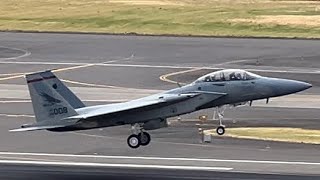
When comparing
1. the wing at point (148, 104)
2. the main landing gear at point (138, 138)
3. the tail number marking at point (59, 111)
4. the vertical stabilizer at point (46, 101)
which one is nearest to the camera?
the vertical stabilizer at point (46, 101)

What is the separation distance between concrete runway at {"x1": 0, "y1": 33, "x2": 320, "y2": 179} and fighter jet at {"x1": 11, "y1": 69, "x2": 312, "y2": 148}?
150 centimetres

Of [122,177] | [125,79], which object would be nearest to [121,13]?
[125,79]

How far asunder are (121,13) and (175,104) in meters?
68.0

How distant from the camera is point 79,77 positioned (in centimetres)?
8219

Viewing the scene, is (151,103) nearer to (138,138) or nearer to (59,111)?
(138,138)

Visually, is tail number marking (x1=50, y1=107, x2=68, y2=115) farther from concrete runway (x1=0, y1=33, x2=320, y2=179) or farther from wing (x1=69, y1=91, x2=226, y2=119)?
concrete runway (x1=0, y1=33, x2=320, y2=179)

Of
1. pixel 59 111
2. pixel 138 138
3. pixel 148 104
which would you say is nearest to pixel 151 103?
pixel 148 104

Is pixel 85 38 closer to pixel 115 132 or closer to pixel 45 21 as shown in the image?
pixel 45 21

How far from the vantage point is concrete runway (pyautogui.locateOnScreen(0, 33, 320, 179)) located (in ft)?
162

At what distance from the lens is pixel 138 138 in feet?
175

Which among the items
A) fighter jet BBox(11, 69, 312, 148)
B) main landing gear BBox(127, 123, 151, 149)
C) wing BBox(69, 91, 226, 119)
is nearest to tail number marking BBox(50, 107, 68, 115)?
fighter jet BBox(11, 69, 312, 148)

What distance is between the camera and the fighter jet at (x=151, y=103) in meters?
52.2

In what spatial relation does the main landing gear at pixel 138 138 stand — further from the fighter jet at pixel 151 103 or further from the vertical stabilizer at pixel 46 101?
the vertical stabilizer at pixel 46 101

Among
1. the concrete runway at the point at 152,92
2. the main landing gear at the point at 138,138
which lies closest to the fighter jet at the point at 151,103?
the main landing gear at the point at 138,138
